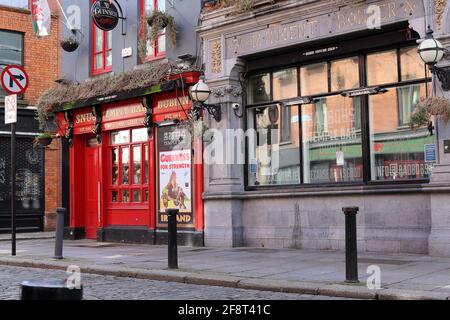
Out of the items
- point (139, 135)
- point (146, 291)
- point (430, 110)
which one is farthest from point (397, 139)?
point (139, 135)

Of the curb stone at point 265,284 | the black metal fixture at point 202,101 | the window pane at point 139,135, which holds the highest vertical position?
the black metal fixture at point 202,101

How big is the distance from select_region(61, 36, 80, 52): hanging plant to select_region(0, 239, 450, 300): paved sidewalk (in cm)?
611

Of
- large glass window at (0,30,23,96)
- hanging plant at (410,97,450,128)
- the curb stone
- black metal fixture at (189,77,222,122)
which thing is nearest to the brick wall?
large glass window at (0,30,23,96)

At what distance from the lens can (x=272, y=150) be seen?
1373 centimetres

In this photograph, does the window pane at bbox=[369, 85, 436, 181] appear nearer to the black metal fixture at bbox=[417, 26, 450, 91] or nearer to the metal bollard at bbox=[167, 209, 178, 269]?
the black metal fixture at bbox=[417, 26, 450, 91]

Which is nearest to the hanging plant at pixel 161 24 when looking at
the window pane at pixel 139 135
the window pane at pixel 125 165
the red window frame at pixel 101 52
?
the window pane at pixel 139 135

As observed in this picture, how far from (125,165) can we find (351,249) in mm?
9406

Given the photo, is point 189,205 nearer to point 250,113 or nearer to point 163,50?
point 250,113

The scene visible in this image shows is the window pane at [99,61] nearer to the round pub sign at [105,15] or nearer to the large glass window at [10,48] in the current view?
the round pub sign at [105,15]

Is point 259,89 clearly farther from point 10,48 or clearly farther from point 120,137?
point 10,48

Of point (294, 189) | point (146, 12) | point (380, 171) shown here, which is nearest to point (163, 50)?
point (146, 12)

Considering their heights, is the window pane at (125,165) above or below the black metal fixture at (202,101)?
below

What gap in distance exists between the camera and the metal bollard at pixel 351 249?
8.05 meters

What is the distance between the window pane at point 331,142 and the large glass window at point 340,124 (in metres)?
0.02
